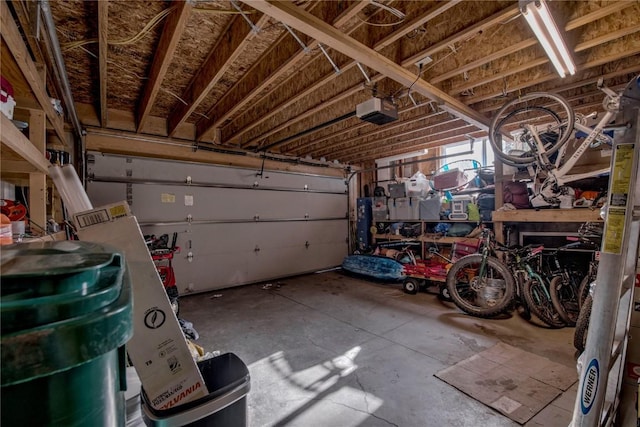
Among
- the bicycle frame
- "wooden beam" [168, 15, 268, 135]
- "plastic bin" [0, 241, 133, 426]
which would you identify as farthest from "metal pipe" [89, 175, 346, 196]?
"plastic bin" [0, 241, 133, 426]

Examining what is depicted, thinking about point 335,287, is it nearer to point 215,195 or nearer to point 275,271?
point 275,271

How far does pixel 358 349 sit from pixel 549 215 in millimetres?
2989

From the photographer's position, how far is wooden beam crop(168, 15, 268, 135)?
7.02 ft

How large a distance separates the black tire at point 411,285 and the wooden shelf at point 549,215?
1529mm

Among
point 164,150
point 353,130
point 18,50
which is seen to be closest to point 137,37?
point 18,50

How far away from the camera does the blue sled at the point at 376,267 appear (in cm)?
504

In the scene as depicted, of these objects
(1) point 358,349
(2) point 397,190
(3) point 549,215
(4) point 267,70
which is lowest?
(1) point 358,349

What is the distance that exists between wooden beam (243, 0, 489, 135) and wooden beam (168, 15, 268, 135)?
8.2 inches

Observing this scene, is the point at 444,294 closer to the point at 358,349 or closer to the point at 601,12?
the point at 358,349

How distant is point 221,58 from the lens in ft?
8.11

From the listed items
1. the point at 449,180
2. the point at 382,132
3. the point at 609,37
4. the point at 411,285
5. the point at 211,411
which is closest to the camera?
the point at 211,411

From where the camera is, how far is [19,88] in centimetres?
190

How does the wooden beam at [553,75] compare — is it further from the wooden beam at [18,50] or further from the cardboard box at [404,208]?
the wooden beam at [18,50]

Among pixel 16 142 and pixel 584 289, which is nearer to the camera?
pixel 16 142
